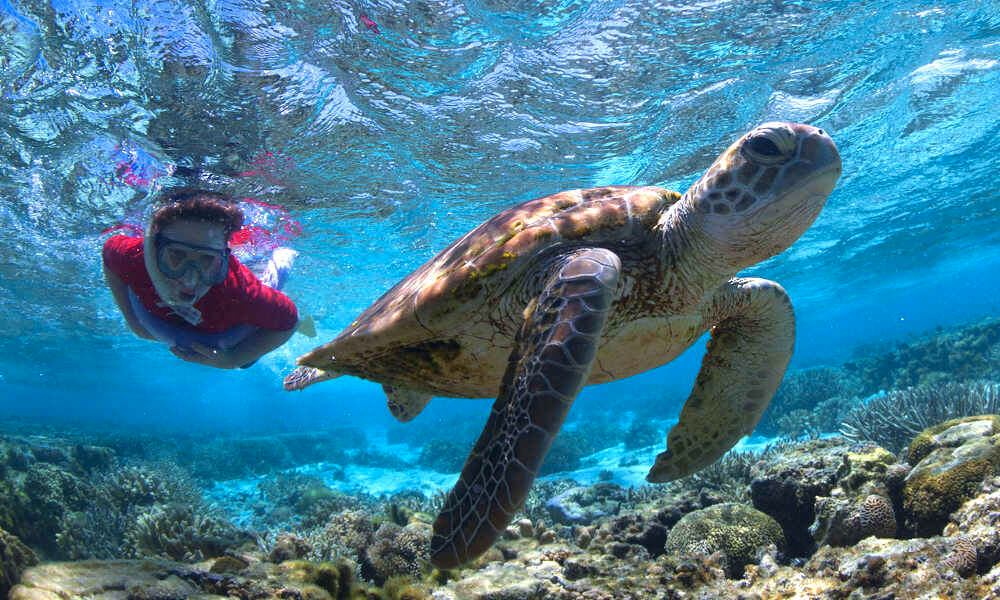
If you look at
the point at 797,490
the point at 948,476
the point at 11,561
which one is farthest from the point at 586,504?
the point at 11,561

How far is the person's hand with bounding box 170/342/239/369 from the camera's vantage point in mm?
5959

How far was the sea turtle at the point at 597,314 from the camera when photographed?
2.08m

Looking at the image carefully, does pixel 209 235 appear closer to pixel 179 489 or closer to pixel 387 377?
pixel 387 377

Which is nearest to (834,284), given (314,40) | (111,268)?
(314,40)

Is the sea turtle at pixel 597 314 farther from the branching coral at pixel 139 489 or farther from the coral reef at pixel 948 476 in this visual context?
the branching coral at pixel 139 489

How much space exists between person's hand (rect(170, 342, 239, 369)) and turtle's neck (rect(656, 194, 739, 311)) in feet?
18.8

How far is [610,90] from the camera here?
8461 mm

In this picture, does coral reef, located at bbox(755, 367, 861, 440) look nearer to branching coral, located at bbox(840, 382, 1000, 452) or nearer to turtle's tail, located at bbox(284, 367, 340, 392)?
branching coral, located at bbox(840, 382, 1000, 452)

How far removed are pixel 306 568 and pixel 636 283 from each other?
10.7ft

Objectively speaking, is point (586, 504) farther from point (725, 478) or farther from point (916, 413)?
point (916, 413)

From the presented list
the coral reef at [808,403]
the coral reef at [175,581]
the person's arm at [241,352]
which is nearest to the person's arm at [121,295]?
the person's arm at [241,352]

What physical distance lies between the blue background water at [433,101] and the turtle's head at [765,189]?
5.04m

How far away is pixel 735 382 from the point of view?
3.78m

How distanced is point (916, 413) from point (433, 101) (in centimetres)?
959
